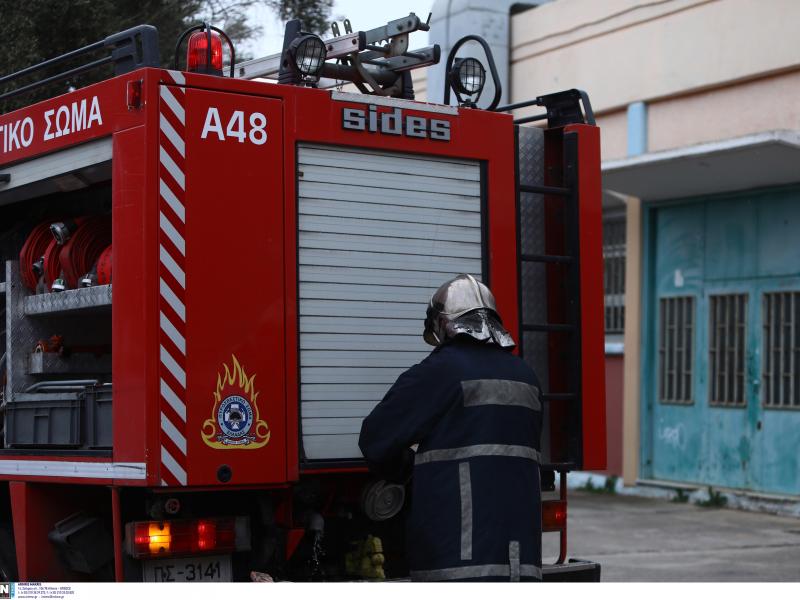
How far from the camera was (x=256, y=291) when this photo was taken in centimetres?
552

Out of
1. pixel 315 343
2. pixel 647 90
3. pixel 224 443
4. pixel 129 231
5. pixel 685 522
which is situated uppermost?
pixel 647 90

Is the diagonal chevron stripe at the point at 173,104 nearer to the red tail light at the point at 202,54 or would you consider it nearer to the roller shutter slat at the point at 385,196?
the red tail light at the point at 202,54

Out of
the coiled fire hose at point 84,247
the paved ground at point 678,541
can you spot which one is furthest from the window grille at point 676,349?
the coiled fire hose at point 84,247

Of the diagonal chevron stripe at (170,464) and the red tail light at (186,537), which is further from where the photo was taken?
the red tail light at (186,537)

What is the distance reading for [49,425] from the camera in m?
6.15

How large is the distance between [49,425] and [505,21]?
1160 cm

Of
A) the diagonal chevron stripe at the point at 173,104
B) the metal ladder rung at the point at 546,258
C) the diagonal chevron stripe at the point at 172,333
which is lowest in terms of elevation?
the diagonal chevron stripe at the point at 172,333

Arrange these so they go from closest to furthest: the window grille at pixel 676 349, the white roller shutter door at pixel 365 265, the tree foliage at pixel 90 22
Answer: the white roller shutter door at pixel 365 265, the tree foliage at pixel 90 22, the window grille at pixel 676 349

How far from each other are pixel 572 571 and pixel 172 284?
221 cm

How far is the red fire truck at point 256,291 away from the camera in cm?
538

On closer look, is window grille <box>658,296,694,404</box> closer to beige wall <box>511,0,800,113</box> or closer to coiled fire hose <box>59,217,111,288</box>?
beige wall <box>511,0,800,113</box>

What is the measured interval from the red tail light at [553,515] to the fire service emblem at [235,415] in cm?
157
